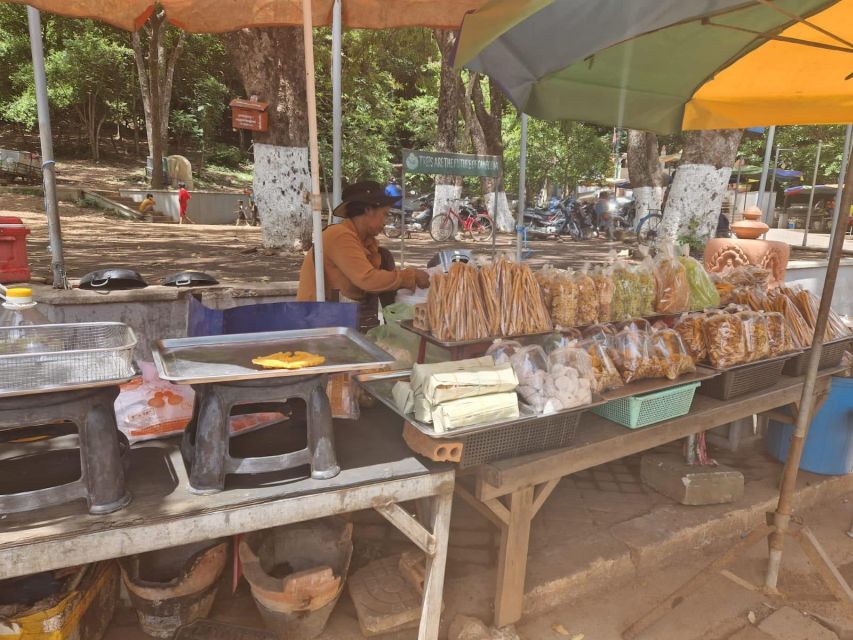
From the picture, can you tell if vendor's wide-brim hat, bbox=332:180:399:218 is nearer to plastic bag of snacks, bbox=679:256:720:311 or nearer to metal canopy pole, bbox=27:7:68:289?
plastic bag of snacks, bbox=679:256:720:311

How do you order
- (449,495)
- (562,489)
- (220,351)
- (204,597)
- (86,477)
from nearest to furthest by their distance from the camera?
(86,477) < (220,351) < (449,495) < (204,597) < (562,489)

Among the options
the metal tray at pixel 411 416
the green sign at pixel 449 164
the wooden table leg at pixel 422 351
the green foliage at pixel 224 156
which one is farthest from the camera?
the green foliage at pixel 224 156

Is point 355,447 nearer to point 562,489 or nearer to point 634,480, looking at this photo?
point 562,489

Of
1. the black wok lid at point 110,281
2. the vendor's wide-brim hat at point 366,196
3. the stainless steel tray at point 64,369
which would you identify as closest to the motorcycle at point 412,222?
the black wok lid at point 110,281

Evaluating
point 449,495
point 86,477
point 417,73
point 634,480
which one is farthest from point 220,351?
point 417,73

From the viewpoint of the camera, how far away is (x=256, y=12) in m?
3.01

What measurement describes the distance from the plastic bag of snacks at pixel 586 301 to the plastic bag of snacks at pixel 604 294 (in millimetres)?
36

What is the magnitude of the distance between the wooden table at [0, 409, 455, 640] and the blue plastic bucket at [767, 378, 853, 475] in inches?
121

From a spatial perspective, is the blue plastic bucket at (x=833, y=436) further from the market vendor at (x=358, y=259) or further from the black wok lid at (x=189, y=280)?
the black wok lid at (x=189, y=280)

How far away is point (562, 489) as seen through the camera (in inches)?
147

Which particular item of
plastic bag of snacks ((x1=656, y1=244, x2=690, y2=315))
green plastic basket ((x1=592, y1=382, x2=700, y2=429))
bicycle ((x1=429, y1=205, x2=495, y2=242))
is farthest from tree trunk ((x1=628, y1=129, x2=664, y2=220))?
green plastic basket ((x1=592, y1=382, x2=700, y2=429))

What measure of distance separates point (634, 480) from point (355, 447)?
248 cm

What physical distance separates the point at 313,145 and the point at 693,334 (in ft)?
7.29

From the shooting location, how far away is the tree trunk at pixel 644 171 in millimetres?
13719
